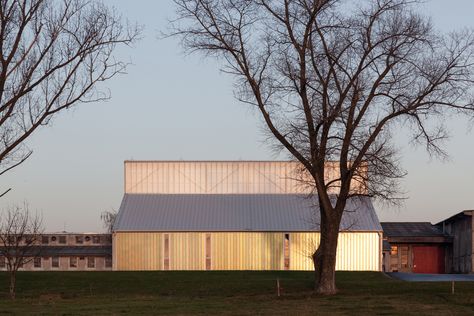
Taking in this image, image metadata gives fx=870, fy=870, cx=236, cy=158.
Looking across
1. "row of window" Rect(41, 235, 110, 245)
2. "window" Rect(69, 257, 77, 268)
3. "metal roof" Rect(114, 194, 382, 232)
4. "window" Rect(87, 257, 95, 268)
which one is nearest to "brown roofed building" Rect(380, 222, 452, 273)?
"metal roof" Rect(114, 194, 382, 232)

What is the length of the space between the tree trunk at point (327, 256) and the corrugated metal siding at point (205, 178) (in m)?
33.1

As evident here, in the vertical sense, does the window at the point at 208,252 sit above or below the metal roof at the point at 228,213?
below

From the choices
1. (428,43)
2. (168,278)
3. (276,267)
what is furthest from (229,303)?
(276,267)

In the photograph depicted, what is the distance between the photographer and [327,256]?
114ft

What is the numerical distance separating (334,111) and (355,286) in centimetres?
1048

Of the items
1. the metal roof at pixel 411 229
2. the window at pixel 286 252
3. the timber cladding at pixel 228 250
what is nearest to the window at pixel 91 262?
the timber cladding at pixel 228 250

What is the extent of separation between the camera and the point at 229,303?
31.3 metres

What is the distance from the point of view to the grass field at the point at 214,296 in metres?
28.2

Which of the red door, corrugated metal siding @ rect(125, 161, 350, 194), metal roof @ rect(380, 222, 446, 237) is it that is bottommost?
the red door

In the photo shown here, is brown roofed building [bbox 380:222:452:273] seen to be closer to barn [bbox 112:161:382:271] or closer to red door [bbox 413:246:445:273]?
red door [bbox 413:246:445:273]

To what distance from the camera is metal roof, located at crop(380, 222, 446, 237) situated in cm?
6838

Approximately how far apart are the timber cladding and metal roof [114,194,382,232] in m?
0.52

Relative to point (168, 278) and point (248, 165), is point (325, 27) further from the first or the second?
point (248, 165)

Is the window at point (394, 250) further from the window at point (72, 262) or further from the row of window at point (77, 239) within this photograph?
the window at point (72, 262)
